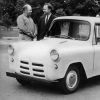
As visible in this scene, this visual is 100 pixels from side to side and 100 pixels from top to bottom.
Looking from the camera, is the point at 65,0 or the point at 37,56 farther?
the point at 65,0

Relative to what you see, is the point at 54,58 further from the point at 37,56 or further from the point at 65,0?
the point at 65,0

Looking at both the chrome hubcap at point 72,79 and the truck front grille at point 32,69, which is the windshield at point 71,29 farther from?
the truck front grille at point 32,69

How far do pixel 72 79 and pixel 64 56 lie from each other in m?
0.62

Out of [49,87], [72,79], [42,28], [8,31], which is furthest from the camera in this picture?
[8,31]

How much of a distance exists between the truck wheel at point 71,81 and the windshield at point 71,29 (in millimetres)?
979

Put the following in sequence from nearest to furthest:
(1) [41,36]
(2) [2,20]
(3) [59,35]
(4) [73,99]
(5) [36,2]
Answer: (4) [73,99], (3) [59,35], (1) [41,36], (5) [36,2], (2) [2,20]

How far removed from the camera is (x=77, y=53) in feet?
22.9

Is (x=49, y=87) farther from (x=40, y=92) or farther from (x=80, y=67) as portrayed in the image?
(x=80, y=67)

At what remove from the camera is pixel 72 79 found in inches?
275

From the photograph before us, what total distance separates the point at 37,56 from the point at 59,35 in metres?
1.36

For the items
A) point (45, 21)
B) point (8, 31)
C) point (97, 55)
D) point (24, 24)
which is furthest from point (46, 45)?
point (8, 31)

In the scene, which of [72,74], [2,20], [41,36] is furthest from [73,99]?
[2,20]

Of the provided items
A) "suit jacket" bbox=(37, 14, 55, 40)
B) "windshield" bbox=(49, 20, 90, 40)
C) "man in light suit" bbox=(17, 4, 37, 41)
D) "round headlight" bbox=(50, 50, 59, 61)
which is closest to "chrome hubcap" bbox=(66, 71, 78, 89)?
"round headlight" bbox=(50, 50, 59, 61)

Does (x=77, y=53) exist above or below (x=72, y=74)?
above
